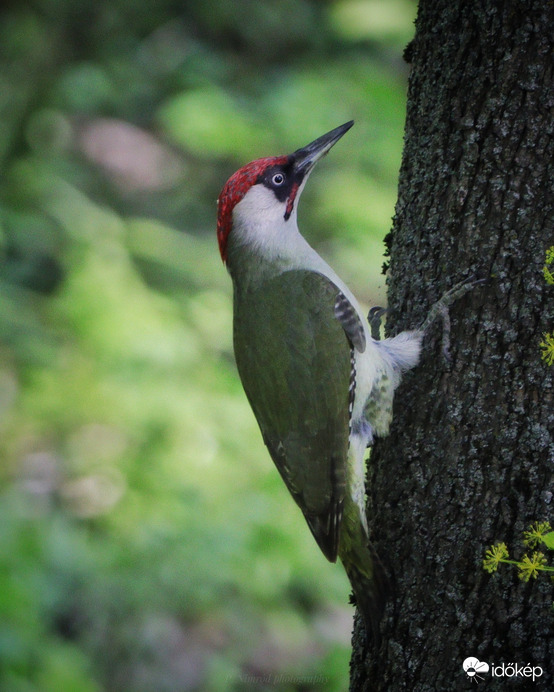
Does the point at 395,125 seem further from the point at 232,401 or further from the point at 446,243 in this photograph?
the point at 446,243

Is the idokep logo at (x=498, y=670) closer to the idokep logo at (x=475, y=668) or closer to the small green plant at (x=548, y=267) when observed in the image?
the idokep logo at (x=475, y=668)

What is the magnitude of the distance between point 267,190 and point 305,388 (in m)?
0.74

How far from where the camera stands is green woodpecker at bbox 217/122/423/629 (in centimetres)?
238

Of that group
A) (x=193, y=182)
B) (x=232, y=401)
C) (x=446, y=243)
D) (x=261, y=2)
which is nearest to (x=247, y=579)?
(x=232, y=401)

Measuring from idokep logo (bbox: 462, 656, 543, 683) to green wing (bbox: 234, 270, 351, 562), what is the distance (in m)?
0.53

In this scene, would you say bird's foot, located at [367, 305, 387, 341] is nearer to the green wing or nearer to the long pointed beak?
the green wing

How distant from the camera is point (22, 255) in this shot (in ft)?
21.1

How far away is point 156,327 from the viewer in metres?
5.03

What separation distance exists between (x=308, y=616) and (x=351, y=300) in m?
2.43

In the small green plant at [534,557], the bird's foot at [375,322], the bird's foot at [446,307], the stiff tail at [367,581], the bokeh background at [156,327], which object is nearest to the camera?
the small green plant at [534,557]

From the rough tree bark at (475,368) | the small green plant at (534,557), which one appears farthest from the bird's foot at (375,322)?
the small green plant at (534,557)

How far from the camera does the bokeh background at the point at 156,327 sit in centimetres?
420

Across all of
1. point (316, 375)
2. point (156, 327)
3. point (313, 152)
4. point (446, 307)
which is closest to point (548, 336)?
point (446, 307)

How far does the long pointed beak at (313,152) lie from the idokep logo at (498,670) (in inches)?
65.3
